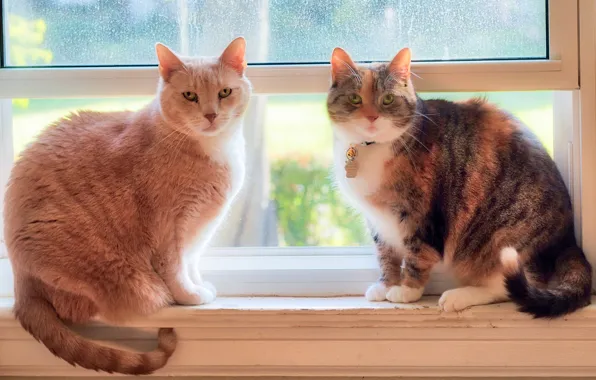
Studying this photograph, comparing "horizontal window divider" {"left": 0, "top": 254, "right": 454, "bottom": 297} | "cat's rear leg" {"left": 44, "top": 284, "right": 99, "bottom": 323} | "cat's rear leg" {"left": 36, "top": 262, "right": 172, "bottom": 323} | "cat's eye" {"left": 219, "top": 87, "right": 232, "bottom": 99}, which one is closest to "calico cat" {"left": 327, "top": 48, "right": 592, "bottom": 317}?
"horizontal window divider" {"left": 0, "top": 254, "right": 454, "bottom": 297}

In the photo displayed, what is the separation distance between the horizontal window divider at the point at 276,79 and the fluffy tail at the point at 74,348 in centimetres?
57

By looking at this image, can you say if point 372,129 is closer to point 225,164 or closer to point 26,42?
point 225,164

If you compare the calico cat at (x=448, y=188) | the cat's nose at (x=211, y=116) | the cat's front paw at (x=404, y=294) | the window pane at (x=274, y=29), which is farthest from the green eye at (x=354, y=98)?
the cat's front paw at (x=404, y=294)

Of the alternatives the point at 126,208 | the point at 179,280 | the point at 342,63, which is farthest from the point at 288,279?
the point at 342,63

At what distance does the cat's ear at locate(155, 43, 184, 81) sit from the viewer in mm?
1626

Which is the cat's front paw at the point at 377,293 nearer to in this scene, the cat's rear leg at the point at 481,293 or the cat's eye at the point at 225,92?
the cat's rear leg at the point at 481,293

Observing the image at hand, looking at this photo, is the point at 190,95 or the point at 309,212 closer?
the point at 190,95

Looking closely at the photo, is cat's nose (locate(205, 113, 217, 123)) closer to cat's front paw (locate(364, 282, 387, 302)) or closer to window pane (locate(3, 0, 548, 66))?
window pane (locate(3, 0, 548, 66))

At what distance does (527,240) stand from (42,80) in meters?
1.33

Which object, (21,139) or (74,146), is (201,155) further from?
(21,139)

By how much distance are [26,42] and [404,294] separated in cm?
124

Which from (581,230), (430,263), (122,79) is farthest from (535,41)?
(122,79)

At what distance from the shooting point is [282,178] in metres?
2.02

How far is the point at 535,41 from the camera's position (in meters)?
1.79
